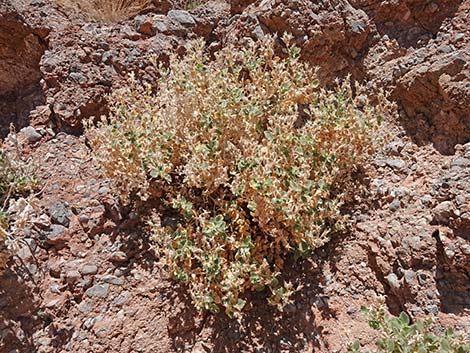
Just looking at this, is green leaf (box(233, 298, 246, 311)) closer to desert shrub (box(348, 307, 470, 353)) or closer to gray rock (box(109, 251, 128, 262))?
desert shrub (box(348, 307, 470, 353))

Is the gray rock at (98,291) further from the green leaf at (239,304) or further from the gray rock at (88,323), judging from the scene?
the green leaf at (239,304)

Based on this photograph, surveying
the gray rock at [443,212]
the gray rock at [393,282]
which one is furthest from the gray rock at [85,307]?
the gray rock at [443,212]

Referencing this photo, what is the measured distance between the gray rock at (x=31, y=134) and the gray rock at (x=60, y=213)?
74 cm

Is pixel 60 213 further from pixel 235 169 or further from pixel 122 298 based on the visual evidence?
pixel 235 169

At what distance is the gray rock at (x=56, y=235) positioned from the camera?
2.90 meters

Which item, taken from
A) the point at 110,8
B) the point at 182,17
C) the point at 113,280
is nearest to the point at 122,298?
the point at 113,280

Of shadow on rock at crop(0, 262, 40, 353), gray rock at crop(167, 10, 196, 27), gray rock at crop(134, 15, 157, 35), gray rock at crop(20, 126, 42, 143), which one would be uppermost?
gray rock at crop(167, 10, 196, 27)

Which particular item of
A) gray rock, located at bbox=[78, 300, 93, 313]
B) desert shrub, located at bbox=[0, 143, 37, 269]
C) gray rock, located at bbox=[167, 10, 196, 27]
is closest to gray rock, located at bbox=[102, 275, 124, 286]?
gray rock, located at bbox=[78, 300, 93, 313]

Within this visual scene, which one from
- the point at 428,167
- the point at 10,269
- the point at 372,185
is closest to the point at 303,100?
the point at 372,185

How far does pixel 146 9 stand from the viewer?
406cm

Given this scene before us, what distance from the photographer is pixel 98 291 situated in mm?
2664

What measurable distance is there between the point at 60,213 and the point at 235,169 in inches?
50.6

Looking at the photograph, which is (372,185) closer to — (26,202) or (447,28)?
(447,28)

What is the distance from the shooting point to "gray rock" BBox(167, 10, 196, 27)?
3969 mm
